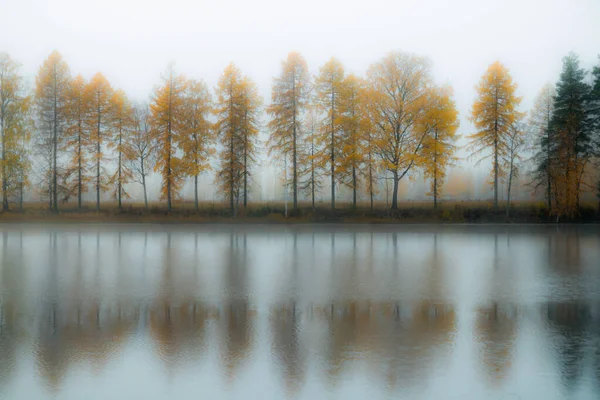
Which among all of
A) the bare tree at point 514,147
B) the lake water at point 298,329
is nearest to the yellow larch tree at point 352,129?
the bare tree at point 514,147

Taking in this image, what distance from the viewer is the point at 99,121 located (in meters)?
45.2

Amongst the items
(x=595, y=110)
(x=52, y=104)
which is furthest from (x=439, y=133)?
(x=52, y=104)

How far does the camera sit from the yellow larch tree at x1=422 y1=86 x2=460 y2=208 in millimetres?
40438

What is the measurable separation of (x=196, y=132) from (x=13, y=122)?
15.8 metres

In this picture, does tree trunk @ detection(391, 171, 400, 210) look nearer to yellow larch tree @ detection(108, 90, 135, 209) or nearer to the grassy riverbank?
the grassy riverbank

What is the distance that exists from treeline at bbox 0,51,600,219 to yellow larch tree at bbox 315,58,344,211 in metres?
0.09

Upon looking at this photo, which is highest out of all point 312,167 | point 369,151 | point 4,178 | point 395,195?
point 369,151

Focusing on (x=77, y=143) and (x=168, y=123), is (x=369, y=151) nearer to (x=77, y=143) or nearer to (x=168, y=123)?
(x=168, y=123)

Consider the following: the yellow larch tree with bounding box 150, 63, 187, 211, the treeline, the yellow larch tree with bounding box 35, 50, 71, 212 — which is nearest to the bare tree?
the treeline

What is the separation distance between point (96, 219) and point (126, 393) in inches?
1422

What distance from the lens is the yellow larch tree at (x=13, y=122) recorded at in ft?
143

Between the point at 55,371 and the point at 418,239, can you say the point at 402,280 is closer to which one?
the point at 55,371

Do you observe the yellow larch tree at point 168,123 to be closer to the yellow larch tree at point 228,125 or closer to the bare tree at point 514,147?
the yellow larch tree at point 228,125

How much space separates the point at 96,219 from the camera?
38750 mm
